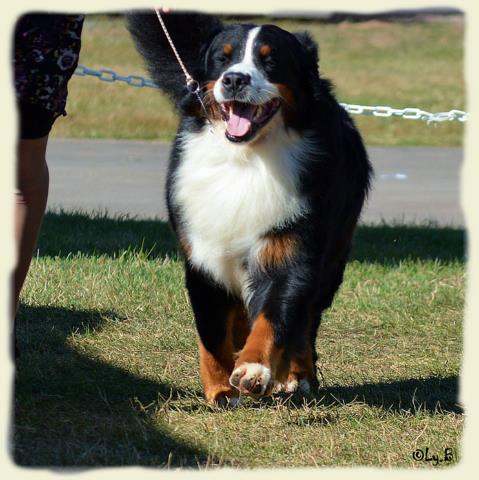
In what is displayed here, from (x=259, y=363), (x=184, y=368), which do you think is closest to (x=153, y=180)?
(x=184, y=368)

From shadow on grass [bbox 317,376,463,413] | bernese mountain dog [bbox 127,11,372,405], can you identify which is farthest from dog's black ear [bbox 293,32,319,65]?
shadow on grass [bbox 317,376,463,413]

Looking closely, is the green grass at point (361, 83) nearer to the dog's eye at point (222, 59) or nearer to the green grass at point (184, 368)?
the green grass at point (184, 368)

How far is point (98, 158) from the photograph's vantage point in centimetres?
1316

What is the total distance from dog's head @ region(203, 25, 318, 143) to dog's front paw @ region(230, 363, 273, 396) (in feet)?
2.90

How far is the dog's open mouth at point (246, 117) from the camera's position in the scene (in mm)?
4354

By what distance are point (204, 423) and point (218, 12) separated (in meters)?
1.71

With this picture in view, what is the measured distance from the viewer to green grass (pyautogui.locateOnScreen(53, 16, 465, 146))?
15.8 m

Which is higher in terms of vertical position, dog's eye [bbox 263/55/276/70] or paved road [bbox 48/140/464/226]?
dog's eye [bbox 263/55/276/70]

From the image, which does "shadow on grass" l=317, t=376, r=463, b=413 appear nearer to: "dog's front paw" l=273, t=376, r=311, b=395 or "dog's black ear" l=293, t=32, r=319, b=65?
"dog's front paw" l=273, t=376, r=311, b=395

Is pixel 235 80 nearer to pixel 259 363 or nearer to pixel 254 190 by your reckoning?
pixel 254 190

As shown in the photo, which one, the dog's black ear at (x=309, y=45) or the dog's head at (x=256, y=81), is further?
the dog's black ear at (x=309, y=45)

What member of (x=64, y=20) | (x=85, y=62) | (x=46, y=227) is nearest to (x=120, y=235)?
(x=46, y=227)

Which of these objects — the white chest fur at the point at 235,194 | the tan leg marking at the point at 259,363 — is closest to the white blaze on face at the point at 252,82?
the white chest fur at the point at 235,194

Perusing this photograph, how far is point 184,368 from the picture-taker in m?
5.18
